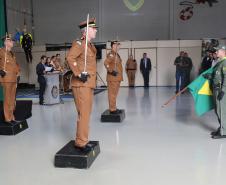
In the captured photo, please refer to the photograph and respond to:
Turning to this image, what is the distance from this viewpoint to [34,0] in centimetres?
1683

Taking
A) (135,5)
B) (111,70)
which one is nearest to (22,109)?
(111,70)

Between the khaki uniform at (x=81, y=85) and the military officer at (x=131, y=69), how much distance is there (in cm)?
1104

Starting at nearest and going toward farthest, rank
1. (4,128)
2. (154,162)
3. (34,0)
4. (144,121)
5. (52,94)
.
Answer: (154,162), (4,128), (144,121), (52,94), (34,0)

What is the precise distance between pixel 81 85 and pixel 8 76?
2.30m

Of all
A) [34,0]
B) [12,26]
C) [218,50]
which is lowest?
[218,50]

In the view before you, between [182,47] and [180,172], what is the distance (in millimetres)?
11787

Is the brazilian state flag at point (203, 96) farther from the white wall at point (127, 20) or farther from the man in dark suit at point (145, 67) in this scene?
the white wall at point (127, 20)

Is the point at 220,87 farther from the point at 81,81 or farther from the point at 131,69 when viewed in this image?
the point at 131,69

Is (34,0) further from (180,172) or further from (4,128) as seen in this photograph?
(180,172)

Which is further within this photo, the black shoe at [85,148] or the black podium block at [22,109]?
the black podium block at [22,109]

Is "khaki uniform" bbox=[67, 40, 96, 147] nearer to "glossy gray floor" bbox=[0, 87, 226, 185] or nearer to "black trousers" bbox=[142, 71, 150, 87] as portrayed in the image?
"glossy gray floor" bbox=[0, 87, 226, 185]

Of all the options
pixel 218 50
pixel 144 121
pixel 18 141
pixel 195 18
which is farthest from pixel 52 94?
pixel 195 18

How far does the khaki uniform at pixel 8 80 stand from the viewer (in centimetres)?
564

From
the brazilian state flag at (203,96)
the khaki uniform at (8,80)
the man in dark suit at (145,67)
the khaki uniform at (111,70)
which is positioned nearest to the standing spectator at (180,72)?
the man in dark suit at (145,67)
